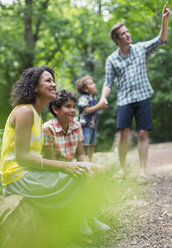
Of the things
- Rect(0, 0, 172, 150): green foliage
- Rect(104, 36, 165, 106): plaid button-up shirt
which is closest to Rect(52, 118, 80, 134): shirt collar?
Rect(104, 36, 165, 106): plaid button-up shirt

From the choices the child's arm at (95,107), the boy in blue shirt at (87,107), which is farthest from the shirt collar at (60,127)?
the boy in blue shirt at (87,107)

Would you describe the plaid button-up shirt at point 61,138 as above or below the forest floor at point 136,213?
above

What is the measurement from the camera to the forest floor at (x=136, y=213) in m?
2.07

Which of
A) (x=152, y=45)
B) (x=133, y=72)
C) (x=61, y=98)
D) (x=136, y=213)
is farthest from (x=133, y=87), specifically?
(x=136, y=213)

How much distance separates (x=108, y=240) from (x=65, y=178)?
61 cm

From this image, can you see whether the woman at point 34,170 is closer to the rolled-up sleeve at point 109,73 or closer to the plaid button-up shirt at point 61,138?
the plaid button-up shirt at point 61,138

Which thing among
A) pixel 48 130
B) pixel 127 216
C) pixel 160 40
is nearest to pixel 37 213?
pixel 48 130

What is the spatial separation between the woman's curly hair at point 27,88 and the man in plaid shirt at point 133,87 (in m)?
1.68

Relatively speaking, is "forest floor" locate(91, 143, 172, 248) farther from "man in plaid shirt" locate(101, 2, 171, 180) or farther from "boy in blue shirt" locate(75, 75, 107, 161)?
"boy in blue shirt" locate(75, 75, 107, 161)

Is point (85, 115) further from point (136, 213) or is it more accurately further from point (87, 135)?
point (136, 213)

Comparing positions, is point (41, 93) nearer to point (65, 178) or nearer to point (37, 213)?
point (65, 178)

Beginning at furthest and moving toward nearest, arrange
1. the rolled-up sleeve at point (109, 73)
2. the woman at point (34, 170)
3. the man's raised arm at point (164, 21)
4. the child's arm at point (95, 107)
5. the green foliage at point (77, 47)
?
1. the green foliage at point (77, 47)
2. the rolled-up sleeve at point (109, 73)
3. the child's arm at point (95, 107)
4. the man's raised arm at point (164, 21)
5. the woman at point (34, 170)

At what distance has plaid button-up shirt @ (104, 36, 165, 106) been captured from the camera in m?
3.71

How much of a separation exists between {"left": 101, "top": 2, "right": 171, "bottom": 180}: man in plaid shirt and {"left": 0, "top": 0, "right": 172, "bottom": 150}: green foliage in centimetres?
260
